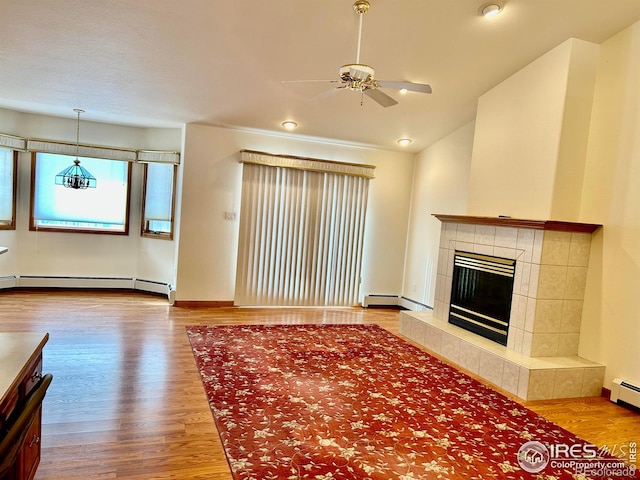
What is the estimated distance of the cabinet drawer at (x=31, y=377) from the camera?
5.06 ft

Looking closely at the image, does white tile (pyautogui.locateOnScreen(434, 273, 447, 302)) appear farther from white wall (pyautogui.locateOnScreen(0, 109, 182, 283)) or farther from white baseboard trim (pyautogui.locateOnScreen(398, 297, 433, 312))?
white wall (pyautogui.locateOnScreen(0, 109, 182, 283))

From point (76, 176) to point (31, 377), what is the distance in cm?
507

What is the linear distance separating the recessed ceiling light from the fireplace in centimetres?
212

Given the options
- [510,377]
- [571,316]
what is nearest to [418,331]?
[510,377]

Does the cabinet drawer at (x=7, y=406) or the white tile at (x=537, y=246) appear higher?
the white tile at (x=537, y=246)

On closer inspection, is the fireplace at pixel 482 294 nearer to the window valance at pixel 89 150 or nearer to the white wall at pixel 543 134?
the white wall at pixel 543 134

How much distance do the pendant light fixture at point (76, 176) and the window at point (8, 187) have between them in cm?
53

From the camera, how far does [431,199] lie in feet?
19.8

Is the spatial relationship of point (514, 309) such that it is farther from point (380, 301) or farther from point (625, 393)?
point (380, 301)

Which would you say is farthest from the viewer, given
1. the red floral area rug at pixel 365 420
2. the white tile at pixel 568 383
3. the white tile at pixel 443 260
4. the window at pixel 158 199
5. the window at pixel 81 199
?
the window at pixel 158 199

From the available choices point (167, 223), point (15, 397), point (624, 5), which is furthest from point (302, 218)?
point (15, 397)

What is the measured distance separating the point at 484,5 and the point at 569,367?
2.98m

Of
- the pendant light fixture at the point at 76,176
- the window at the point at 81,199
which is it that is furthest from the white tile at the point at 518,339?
the pendant light fixture at the point at 76,176

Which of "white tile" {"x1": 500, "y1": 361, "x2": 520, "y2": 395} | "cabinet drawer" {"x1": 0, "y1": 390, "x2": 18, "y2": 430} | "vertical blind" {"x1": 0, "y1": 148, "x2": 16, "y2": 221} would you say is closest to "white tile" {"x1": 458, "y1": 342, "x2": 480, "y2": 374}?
"white tile" {"x1": 500, "y1": 361, "x2": 520, "y2": 395}
